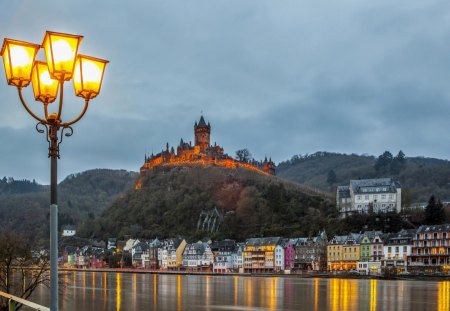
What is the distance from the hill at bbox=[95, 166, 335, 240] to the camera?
108606mm

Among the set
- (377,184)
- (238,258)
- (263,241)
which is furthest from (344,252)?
(238,258)

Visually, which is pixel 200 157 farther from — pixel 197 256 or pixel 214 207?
pixel 197 256

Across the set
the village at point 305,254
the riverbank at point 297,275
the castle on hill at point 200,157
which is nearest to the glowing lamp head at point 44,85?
the riverbank at point 297,275

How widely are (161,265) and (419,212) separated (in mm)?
46554

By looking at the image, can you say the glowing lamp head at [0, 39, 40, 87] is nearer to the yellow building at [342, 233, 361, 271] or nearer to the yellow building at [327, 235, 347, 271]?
the yellow building at [342, 233, 361, 271]

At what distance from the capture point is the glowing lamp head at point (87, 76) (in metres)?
5.75

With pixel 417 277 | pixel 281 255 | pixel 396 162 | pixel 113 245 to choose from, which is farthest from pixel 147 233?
pixel 396 162

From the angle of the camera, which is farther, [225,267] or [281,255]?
[225,267]

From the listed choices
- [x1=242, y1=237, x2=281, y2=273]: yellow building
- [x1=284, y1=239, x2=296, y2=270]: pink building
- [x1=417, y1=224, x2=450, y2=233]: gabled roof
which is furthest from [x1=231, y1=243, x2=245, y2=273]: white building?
[x1=417, y1=224, x2=450, y2=233]: gabled roof

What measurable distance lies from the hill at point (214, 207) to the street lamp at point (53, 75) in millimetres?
93962

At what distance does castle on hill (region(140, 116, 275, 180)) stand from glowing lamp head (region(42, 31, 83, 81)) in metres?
142

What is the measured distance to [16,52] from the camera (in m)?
5.79

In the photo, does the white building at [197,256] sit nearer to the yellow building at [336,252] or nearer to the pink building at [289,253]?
the pink building at [289,253]

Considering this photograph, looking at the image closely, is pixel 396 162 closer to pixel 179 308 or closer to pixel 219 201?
pixel 219 201
